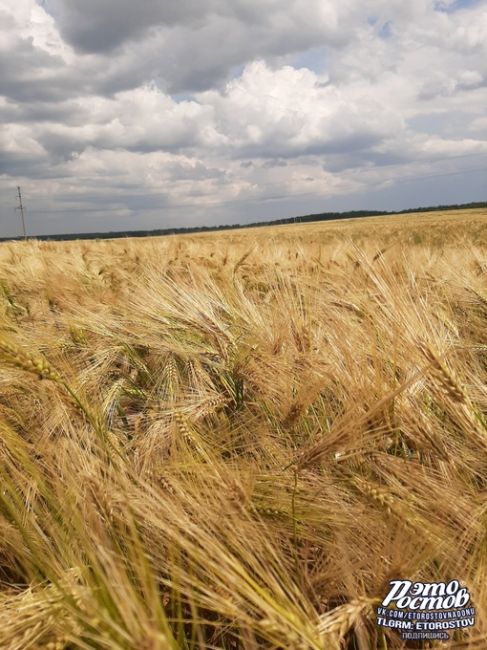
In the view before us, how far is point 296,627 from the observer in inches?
23.7

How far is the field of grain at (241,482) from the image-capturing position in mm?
665

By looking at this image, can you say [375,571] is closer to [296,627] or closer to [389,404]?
[296,627]

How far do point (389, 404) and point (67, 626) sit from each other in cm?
75

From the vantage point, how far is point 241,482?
35.4 inches

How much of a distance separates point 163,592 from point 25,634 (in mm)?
260

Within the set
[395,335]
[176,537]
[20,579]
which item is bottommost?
[20,579]

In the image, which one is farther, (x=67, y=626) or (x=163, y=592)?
(x=163, y=592)

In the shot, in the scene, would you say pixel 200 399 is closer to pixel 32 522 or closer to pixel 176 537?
pixel 32 522

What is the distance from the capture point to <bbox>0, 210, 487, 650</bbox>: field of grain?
67cm

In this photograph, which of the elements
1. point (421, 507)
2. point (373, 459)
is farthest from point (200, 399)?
point (421, 507)

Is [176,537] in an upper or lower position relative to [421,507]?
upper

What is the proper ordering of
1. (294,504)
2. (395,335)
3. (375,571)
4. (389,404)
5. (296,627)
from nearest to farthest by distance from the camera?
(296,627) < (375,571) < (294,504) < (389,404) < (395,335)

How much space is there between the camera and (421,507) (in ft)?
2.98

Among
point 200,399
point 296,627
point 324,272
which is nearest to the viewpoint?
point 296,627
